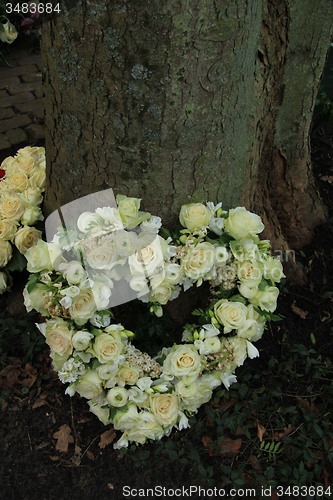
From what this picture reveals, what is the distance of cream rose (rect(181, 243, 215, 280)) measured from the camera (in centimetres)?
179

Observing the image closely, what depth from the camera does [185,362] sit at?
185 cm

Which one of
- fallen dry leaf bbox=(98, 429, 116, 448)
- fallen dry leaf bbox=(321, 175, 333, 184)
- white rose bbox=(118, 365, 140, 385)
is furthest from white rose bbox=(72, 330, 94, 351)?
fallen dry leaf bbox=(321, 175, 333, 184)

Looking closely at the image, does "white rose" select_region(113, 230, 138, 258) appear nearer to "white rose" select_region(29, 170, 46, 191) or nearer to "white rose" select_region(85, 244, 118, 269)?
"white rose" select_region(85, 244, 118, 269)

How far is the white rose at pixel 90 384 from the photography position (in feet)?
5.97

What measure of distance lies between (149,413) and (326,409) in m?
1.03

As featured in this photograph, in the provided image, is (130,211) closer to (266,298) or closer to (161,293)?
(161,293)

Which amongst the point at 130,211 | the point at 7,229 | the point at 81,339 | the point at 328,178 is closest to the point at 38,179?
the point at 7,229

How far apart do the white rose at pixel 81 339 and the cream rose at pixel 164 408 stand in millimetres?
443

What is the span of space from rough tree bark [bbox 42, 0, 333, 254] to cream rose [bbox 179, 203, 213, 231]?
4.5 inches

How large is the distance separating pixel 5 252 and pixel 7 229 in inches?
6.6

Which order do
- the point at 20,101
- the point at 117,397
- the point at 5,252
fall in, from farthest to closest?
1. the point at 20,101
2. the point at 5,252
3. the point at 117,397

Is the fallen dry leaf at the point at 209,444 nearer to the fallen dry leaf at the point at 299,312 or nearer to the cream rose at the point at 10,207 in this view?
the fallen dry leaf at the point at 299,312

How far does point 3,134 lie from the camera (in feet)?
13.3

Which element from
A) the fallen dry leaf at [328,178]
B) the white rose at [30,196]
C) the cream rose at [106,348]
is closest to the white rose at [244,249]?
the cream rose at [106,348]
